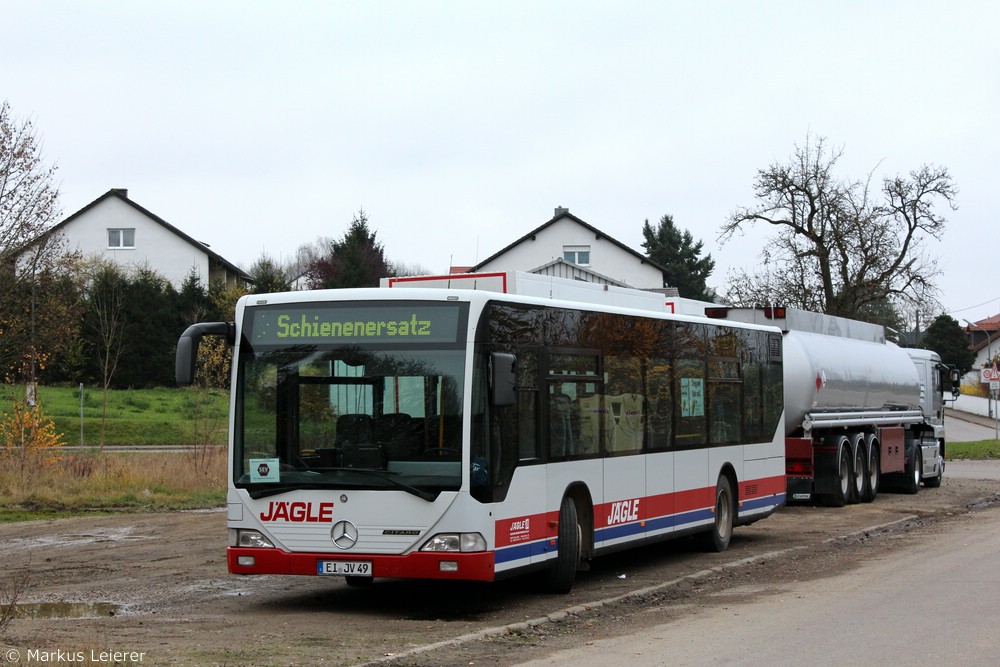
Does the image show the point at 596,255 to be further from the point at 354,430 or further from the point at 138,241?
the point at 354,430

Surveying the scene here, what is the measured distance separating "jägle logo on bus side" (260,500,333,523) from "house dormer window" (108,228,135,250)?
195ft

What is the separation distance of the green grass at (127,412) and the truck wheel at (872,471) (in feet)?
48.6

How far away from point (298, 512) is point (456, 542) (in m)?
1.45

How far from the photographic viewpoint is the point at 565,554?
1214cm

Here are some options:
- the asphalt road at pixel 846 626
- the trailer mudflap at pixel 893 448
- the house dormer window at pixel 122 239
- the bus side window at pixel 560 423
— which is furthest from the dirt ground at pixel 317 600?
the house dormer window at pixel 122 239

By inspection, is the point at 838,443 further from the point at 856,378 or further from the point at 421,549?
the point at 421,549

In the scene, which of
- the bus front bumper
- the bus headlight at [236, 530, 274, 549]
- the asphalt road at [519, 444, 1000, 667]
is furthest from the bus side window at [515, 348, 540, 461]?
the bus headlight at [236, 530, 274, 549]

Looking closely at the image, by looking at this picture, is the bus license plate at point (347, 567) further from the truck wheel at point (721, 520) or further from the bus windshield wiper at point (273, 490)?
the truck wheel at point (721, 520)

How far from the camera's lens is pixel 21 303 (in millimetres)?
24297

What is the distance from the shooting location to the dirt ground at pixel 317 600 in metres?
9.06

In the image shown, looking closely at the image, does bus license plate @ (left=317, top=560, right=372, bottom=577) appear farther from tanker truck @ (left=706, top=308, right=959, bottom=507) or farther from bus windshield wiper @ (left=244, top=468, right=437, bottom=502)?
tanker truck @ (left=706, top=308, right=959, bottom=507)

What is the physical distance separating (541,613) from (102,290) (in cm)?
4125

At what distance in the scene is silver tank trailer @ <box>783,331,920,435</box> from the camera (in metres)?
21.8

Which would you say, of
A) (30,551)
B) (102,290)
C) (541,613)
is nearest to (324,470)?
(541,613)
